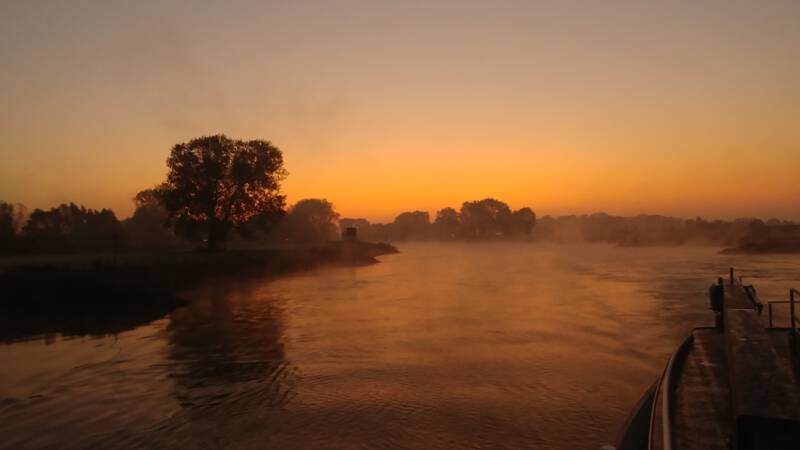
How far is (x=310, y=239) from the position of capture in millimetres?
139000

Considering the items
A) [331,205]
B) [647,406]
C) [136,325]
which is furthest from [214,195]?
[331,205]

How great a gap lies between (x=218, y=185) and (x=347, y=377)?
51800 mm

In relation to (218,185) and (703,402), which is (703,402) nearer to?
(703,402)

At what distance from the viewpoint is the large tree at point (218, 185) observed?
206 ft

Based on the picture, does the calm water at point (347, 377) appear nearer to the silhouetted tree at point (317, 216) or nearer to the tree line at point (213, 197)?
the tree line at point (213, 197)

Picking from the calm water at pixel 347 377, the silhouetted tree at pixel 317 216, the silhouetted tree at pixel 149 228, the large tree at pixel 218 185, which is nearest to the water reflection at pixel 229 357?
the calm water at pixel 347 377

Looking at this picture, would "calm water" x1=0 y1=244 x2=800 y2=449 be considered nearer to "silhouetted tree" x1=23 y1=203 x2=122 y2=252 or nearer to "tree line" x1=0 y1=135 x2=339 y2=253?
"tree line" x1=0 y1=135 x2=339 y2=253

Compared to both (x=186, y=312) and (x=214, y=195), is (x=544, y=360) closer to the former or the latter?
(x=186, y=312)

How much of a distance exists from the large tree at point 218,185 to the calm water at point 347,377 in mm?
30145

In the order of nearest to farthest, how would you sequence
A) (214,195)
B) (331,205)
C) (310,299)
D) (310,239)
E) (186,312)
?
1. (186,312)
2. (310,299)
3. (214,195)
4. (310,239)
5. (331,205)

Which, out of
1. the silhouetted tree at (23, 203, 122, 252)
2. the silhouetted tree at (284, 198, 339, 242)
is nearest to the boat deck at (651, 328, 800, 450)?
the silhouetted tree at (23, 203, 122, 252)

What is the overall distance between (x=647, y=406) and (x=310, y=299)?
3335 centimetres

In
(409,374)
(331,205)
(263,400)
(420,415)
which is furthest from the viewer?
(331,205)

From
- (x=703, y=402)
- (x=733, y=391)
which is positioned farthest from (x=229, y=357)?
(x=733, y=391)
